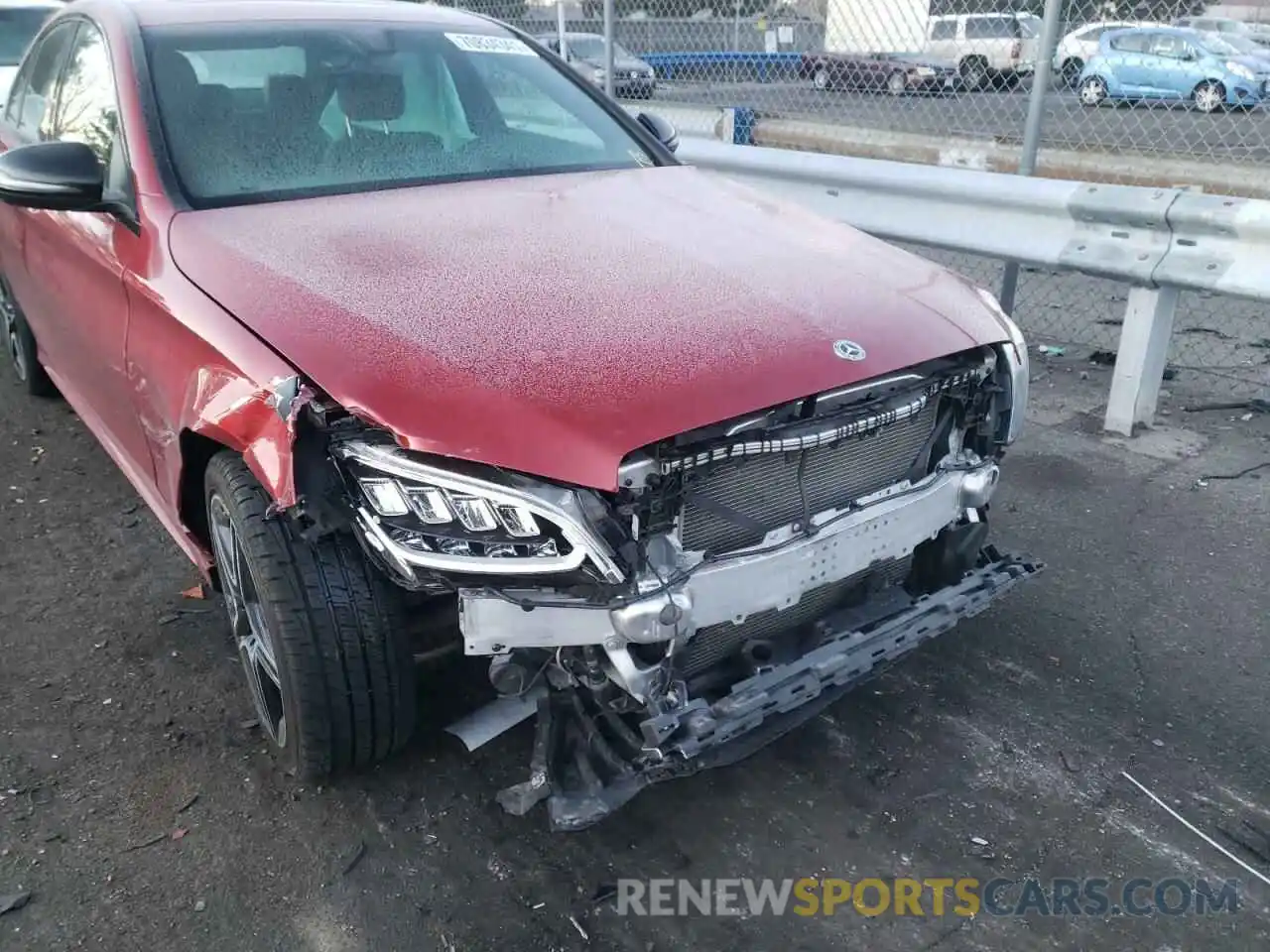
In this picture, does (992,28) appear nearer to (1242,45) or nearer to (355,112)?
(1242,45)

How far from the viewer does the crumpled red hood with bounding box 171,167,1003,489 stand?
2096 mm

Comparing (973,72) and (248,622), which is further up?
(973,72)

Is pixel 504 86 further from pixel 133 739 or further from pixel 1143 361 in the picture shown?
pixel 1143 361

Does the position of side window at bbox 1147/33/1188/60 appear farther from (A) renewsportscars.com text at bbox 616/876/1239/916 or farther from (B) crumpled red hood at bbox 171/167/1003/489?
(A) renewsportscars.com text at bbox 616/876/1239/916

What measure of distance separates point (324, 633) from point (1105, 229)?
3804mm

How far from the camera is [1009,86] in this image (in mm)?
5984

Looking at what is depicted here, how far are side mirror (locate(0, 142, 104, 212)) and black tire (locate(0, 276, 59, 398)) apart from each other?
6.42ft

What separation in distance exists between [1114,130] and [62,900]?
18.8ft

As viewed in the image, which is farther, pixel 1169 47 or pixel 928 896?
pixel 1169 47

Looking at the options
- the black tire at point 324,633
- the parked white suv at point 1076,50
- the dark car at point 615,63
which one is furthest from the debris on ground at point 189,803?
the dark car at point 615,63

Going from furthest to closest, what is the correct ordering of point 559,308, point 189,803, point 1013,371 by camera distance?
point 1013,371 → point 189,803 → point 559,308

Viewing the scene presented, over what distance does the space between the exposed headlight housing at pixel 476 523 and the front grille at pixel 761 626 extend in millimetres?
383

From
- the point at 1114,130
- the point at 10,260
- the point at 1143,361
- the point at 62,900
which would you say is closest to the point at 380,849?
the point at 62,900

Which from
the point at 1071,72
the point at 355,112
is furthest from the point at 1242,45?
the point at 355,112
